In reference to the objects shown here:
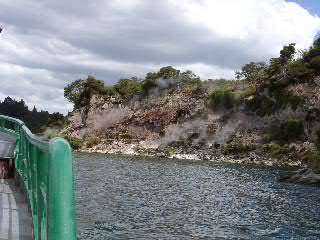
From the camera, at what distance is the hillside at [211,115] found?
88812mm

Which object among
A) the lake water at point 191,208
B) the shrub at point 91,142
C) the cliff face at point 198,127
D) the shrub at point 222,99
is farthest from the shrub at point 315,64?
the lake water at point 191,208

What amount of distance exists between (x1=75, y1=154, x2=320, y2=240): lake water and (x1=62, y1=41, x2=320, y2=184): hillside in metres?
31.2

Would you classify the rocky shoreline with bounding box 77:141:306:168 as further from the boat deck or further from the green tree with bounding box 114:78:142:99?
the boat deck

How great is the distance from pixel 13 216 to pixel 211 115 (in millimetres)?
103593

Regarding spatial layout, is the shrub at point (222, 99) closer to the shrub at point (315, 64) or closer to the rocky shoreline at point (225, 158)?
the rocky shoreline at point (225, 158)

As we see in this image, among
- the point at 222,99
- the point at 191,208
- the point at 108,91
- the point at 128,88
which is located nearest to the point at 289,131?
the point at 222,99

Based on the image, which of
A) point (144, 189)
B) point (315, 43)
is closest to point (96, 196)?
point (144, 189)

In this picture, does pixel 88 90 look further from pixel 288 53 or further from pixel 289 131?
pixel 289 131

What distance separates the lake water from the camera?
25.5m

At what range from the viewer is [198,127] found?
10881cm

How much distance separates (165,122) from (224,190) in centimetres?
7540

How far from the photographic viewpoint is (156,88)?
13238 cm

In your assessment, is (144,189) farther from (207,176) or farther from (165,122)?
(165,122)


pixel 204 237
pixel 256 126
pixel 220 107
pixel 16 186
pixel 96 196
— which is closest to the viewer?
pixel 16 186
